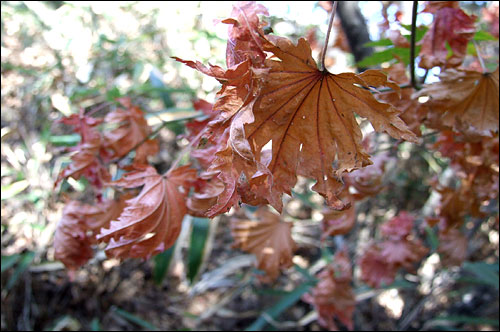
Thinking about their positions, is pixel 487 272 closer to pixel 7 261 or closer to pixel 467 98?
pixel 467 98

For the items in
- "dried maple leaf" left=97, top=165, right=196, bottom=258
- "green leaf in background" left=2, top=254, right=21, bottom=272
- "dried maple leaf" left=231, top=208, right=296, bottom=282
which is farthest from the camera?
"green leaf in background" left=2, top=254, right=21, bottom=272

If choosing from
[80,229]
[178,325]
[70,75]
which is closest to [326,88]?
[80,229]

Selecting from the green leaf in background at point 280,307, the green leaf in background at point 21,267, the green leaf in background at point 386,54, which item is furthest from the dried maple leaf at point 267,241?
the green leaf in background at point 21,267

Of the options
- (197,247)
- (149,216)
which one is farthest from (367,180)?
(197,247)

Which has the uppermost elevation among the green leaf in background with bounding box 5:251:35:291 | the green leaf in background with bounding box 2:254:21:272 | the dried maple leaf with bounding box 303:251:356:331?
the green leaf in background with bounding box 2:254:21:272

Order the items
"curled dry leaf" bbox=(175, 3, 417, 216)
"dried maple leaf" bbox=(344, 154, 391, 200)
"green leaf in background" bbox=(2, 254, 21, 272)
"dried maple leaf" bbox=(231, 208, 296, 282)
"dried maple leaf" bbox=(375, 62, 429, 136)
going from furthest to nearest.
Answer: "green leaf in background" bbox=(2, 254, 21, 272) < "dried maple leaf" bbox=(231, 208, 296, 282) < "dried maple leaf" bbox=(344, 154, 391, 200) < "dried maple leaf" bbox=(375, 62, 429, 136) < "curled dry leaf" bbox=(175, 3, 417, 216)

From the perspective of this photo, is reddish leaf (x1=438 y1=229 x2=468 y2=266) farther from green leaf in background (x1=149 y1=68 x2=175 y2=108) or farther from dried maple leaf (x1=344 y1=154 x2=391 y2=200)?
green leaf in background (x1=149 y1=68 x2=175 y2=108)

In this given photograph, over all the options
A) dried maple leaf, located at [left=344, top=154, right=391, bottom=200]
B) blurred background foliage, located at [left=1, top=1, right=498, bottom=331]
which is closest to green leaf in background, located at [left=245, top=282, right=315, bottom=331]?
blurred background foliage, located at [left=1, top=1, right=498, bottom=331]
